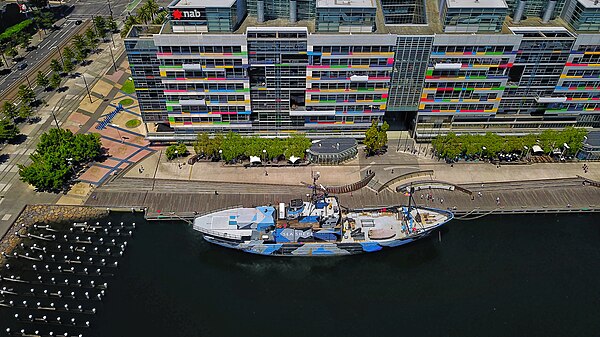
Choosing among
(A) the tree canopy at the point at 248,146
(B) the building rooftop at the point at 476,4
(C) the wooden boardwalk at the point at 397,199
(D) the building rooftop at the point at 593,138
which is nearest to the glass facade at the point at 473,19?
(B) the building rooftop at the point at 476,4

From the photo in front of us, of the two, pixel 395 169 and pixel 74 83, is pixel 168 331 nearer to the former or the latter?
pixel 395 169

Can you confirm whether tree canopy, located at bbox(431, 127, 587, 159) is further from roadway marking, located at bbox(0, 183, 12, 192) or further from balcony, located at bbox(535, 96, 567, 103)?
roadway marking, located at bbox(0, 183, 12, 192)

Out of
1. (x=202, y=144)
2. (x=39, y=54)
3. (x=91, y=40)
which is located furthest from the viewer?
(x=91, y=40)

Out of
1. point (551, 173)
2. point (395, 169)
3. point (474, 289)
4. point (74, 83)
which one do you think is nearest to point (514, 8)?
point (551, 173)

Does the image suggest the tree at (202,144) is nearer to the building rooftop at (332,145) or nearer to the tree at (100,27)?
the building rooftop at (332,145)

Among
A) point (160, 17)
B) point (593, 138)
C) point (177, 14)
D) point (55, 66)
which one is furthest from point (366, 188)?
point (55, 66)

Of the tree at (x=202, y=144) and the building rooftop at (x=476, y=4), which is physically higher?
the building rooftop at (x=476, y=4)

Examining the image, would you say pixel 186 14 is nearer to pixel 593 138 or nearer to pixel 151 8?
pixel 151 8
